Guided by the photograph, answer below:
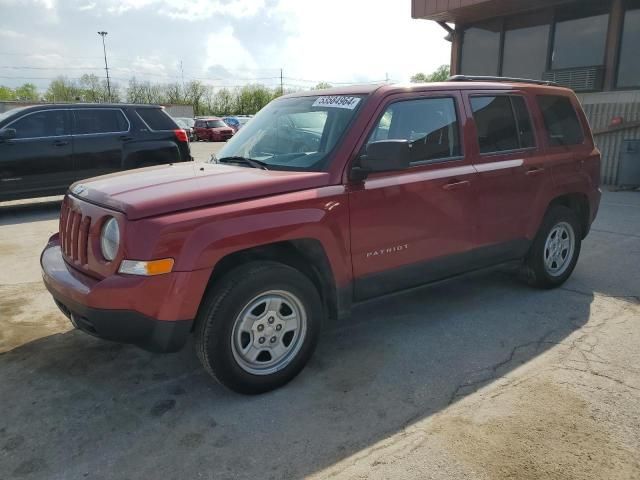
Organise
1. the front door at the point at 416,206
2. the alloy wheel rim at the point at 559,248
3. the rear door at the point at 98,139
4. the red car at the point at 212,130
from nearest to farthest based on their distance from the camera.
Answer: the front door at the point at 416,206 < the alloy wheel rim at the point at 559,248 < the rear door at the point at 98,139 < the red car at the point at 212,130

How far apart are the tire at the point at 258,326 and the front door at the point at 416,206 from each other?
47 centimetres

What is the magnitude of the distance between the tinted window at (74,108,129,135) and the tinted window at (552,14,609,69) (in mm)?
10295

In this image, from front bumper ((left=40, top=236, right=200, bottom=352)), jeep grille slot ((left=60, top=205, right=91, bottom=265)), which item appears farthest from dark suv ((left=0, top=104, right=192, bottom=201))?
front bumper ((left=40, top=236, right=200, bottom=352))

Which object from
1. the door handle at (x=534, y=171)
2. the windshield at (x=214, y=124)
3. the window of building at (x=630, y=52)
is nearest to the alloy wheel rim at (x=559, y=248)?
the door handle at (x=534, y=171)

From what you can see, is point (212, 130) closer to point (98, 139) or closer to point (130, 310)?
point (98, 139)

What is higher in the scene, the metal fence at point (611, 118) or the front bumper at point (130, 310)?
the metal fence at point (611, 118)

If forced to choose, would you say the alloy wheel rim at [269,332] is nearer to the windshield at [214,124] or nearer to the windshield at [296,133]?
the windshield at [296,133]

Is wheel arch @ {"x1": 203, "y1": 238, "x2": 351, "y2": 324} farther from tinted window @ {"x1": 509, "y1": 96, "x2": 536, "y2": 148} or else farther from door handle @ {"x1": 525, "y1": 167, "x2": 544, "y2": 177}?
tinted window @ {"x1": 509, "y1": 96, "x2": 536, "y2": 148}

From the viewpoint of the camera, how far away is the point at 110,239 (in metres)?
2.83

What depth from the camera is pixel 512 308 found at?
4398 mm

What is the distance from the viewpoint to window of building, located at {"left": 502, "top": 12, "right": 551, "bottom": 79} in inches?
504

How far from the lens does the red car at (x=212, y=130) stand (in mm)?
34125

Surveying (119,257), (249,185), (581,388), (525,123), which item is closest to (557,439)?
(581,388)

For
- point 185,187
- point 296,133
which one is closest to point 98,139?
point 296,133
